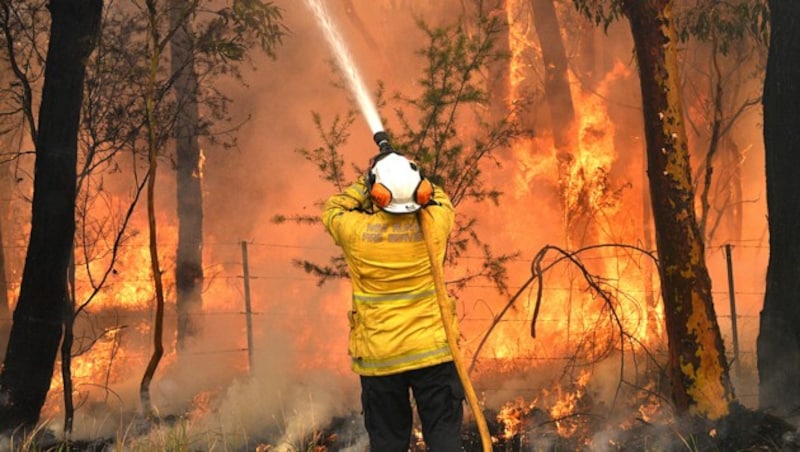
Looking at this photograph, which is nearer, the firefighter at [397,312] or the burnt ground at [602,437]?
the firefighter at [397,312]

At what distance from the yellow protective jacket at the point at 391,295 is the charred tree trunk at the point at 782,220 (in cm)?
297

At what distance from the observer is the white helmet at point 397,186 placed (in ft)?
10.3

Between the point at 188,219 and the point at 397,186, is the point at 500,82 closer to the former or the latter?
the point at 188,219

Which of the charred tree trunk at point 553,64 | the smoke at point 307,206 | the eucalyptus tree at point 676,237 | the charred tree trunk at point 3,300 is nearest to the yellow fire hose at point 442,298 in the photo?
the eucalyptus tree at point 676,237

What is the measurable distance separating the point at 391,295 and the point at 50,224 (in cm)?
362

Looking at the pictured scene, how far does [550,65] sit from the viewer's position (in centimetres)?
1023

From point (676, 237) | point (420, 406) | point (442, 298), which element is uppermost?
point (676, 237)

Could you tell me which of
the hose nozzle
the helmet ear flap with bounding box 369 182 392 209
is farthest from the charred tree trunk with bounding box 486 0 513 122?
the helmet ear flap with bounding box 369 182 392 209

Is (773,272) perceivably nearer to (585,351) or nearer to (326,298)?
(585,351)

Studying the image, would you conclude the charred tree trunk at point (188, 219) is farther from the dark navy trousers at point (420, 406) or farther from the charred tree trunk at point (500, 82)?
the dark navy trousers at point (420, 406)

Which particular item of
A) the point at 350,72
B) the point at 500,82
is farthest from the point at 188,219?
the point at 500,82

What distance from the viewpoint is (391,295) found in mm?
3234

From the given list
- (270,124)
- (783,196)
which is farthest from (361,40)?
(783,196)

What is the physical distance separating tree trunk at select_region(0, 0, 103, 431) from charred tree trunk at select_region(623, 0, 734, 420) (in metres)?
4.19
